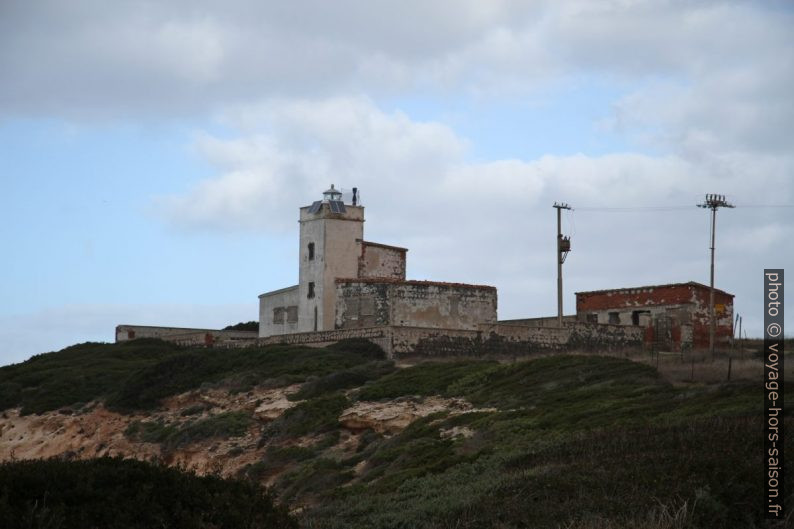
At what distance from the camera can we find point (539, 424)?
90.5 ft

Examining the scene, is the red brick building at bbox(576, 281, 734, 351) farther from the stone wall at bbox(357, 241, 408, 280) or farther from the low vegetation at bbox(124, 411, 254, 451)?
the low vegetation at bbox(124, 411, 254, 451)

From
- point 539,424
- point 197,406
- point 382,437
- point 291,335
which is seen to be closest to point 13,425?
point 197,406

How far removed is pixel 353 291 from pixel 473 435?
20.0 metres

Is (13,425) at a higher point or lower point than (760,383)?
lower

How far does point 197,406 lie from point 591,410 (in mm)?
17357

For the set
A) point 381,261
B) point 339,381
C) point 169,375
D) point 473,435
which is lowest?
point 473,435

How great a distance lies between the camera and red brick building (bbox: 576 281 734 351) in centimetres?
5200

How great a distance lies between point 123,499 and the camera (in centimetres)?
1270

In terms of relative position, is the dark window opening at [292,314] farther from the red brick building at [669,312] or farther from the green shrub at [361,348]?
the red brick building at [669,312]

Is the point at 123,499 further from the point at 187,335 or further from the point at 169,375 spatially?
the point at 187,335

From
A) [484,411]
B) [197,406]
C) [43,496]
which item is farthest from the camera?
[197,406]

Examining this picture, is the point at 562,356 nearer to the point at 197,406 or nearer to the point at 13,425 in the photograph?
the point at 197,406

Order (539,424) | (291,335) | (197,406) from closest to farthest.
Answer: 1. (539,424)
2. (197,406)
3. (291,335)

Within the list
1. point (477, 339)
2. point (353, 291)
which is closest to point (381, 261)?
point (353, 291)
